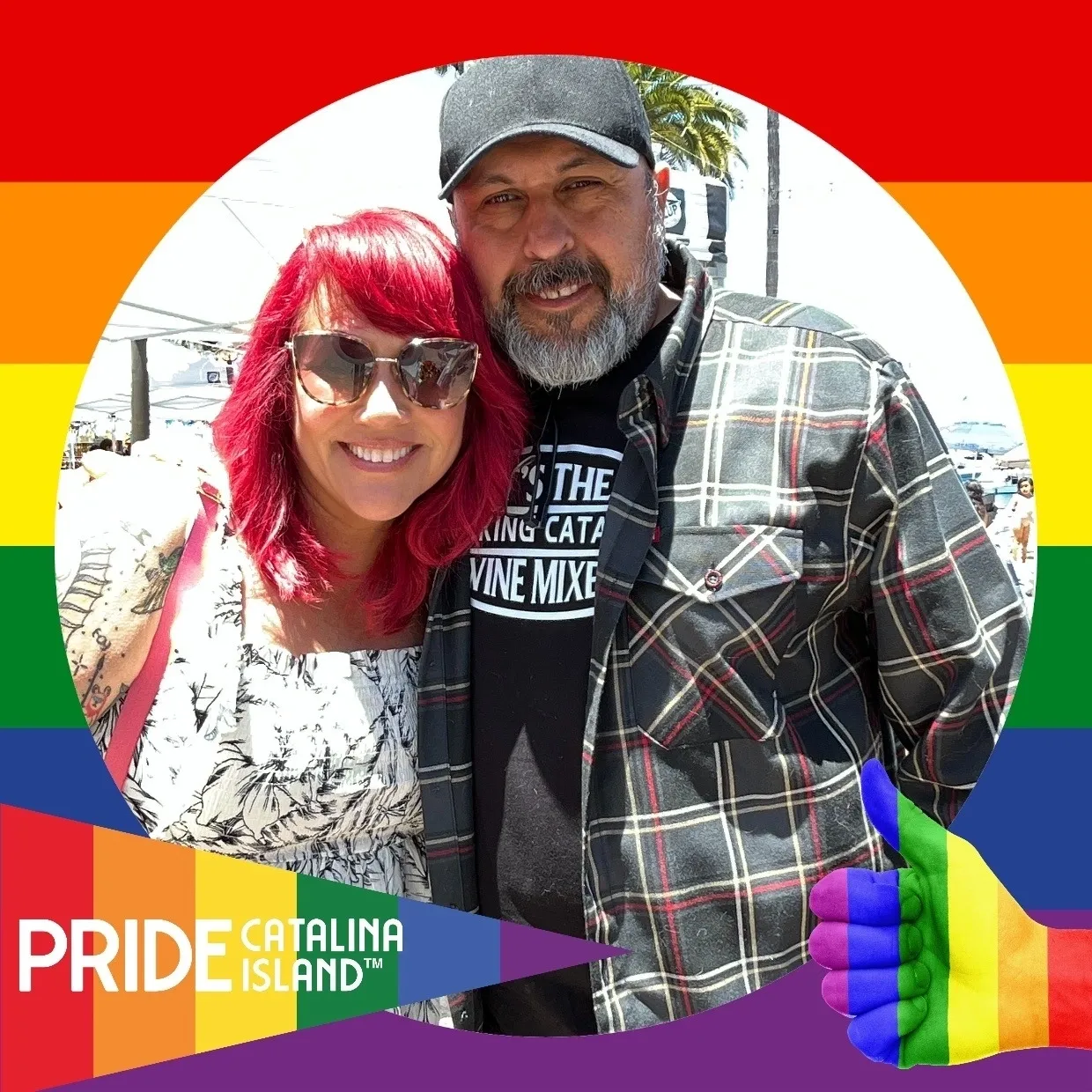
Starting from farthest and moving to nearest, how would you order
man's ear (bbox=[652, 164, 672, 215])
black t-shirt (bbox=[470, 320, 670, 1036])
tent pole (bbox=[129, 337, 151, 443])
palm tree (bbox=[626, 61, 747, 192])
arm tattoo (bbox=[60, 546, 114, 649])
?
tent pole (bbox=[129, 337, 151, 443]) → palm tree (bbox=[626, 61, 747, 192]) → man's ear (bbox=[652, 164, 672, 215]) → black t-shirt (bbox=[470, 320, 670, 1036]) → arm tattoo (bbox=[60, 546, 114, 649])

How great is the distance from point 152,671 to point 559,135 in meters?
1.40

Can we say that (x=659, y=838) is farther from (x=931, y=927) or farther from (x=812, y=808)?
(x=931, y=927)

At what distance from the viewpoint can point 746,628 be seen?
2.18 metres

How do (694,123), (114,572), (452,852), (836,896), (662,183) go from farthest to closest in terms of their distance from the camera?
(694,123), (662,183), (452,852), (114,572), (836,896)

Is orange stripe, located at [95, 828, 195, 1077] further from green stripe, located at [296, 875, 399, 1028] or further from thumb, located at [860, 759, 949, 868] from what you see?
thumb, located at [860, 759, 949, 868]

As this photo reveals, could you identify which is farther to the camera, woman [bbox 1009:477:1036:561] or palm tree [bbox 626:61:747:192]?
palm tree [bbox 626:61:747:192]

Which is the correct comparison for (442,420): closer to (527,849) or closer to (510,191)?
(510,191)

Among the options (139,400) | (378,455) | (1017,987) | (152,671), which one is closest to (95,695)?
(152,671)

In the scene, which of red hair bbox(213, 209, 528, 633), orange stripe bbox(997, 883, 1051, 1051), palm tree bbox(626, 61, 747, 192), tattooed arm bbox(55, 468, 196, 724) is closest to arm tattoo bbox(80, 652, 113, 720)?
tattooed arm bbox(55, 468, 196, 724)

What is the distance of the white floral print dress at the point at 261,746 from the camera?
83.8 inches

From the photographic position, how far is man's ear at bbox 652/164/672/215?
2550mm

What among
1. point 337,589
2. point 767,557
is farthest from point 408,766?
point 767,557

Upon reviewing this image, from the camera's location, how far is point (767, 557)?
7.09 ft

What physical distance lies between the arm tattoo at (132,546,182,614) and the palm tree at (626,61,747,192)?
213cm
